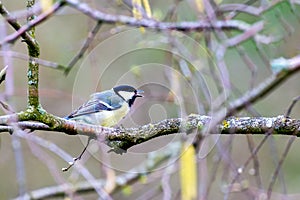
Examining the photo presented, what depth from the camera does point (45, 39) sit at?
3127mm

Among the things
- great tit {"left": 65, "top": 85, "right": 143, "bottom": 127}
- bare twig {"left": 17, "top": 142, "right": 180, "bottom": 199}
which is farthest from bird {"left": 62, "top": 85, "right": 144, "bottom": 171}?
bare twig {"left": 17, "top": 142, "right": 180, "bottom": 199}

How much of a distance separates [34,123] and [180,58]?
99cm

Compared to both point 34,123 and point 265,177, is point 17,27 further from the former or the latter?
point 265,177

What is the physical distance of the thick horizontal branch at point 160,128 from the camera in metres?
0.94

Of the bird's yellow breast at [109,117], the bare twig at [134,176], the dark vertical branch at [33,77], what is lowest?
the bare twig at [134,176]

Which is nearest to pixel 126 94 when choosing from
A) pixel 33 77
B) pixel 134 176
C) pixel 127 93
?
pixel 127 93

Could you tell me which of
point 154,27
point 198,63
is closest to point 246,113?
point 198,63

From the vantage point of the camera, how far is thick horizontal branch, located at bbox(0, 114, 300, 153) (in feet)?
3.07

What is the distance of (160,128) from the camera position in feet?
3.24

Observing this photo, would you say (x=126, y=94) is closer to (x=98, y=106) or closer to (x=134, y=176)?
(x=98, y=106)

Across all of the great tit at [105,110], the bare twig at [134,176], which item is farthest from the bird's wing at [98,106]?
the bare twig at [134,176]

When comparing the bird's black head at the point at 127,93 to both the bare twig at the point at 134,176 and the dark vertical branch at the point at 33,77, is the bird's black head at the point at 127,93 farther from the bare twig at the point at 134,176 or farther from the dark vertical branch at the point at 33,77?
the bare twig at the point at 134,176

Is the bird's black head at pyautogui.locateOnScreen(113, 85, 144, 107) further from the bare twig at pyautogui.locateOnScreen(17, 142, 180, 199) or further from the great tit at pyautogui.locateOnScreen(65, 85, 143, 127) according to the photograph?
the bare twig at pyautogui.locateOnScreen(17, 142, 180, 199)

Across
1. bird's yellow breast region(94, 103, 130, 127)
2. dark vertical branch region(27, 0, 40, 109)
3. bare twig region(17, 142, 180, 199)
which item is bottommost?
bare twig region(17, 142, 180, 199)
